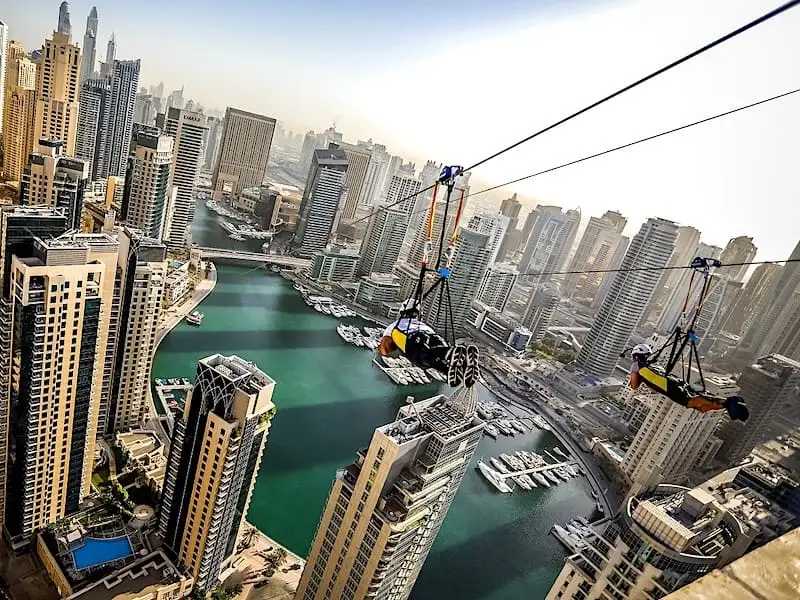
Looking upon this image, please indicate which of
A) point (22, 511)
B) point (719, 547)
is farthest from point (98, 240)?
point (719, 547)

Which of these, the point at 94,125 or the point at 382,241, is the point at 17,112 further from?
the point at 382,241

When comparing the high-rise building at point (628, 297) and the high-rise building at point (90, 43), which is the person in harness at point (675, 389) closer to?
the high-rise building at point (628, 297)

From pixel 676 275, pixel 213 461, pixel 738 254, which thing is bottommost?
pixel 213 461

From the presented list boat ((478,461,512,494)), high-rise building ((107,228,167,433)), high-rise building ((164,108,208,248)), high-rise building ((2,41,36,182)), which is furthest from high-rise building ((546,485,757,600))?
high-rise building ((2,41,36,182))

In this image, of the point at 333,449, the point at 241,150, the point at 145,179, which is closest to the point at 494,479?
the point at 333,449

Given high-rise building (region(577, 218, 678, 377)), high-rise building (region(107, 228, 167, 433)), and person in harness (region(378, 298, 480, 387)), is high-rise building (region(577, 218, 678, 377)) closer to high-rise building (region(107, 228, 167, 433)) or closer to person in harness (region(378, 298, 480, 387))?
high-rise building (region(107, 228, 167, 433))

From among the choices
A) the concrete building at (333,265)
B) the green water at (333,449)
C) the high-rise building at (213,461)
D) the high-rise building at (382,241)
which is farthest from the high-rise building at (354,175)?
the high-rise building at (213,461)
